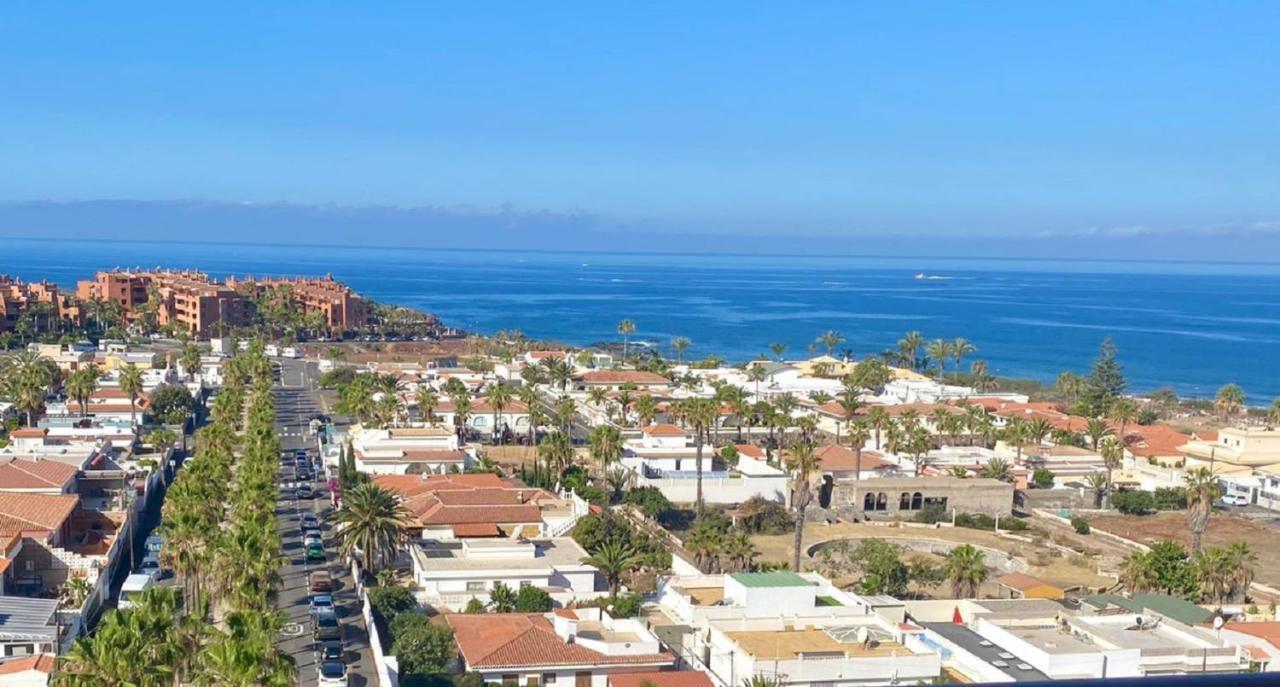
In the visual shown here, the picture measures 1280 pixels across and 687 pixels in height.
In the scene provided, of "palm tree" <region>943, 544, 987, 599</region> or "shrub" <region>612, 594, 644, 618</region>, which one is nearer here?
"shrub" <region>612, 594, 644, 618</region>

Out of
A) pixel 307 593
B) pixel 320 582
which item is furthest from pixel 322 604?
pixel 320 582

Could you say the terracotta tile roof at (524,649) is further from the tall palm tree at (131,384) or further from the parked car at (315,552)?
the tall palm tree at (131,384)

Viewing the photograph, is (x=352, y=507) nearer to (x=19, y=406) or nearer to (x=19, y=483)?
(x=19, y=483)


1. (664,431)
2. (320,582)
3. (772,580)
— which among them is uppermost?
(772,580)

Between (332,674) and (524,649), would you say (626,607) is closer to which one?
(524,649)

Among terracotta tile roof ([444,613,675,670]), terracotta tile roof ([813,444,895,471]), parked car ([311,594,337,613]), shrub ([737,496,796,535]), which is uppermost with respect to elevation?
terracotta tile roof ([444,613,675,670])

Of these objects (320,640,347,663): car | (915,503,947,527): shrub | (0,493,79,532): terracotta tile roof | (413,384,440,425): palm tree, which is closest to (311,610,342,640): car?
(320,640,347,663): car

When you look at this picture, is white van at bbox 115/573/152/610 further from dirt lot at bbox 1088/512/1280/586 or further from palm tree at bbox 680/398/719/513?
dirt lot at bbox 1088/512/1280/586
